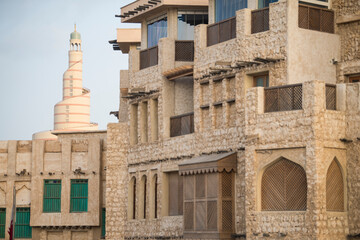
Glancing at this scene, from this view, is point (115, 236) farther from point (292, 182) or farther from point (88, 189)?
point (292, 182)

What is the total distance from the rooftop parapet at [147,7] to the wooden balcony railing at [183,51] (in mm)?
1567

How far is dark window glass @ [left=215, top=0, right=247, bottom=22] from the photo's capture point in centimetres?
3162

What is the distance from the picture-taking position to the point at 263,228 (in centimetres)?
2698

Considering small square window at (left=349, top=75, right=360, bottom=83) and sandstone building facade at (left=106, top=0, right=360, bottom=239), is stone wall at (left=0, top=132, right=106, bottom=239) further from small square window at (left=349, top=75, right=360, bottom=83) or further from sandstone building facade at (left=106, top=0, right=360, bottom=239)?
small square window at (left=349, top=75, right=360, bottom=83)

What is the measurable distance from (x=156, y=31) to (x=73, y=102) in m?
58.0

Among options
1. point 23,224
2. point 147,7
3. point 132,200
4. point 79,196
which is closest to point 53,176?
point 79,196

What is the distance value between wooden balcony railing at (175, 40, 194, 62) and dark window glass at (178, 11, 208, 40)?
24.9 inches

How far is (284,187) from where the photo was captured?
26766 millimetres

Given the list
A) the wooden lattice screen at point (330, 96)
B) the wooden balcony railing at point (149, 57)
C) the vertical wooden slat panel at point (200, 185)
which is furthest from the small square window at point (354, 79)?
the wooden balcony railing at point (149, 57)

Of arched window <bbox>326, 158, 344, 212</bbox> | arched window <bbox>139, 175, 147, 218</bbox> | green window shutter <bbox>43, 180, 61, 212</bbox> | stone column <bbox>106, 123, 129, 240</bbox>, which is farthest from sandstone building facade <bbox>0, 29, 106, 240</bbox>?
arched window <bbox>326, 158, 344, 212</bbox>

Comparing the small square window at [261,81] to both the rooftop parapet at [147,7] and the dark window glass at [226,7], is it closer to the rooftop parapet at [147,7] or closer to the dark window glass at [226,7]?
the dark window glass at [226,7]

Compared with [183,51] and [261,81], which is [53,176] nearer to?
[183,51]

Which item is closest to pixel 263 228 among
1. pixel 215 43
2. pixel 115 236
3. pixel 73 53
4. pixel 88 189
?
pixel 215 43

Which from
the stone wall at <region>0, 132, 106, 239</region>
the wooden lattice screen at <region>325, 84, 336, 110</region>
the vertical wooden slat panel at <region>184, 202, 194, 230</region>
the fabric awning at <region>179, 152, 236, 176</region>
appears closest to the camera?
the wooden lattice screen at <region>325, 84, 336, 110</region>
